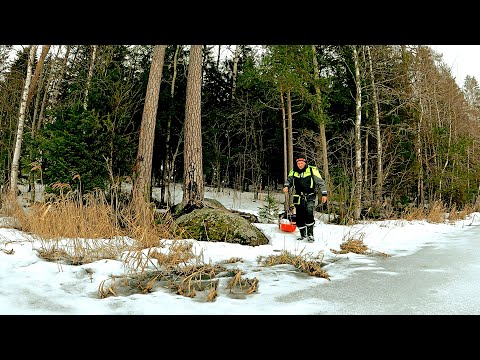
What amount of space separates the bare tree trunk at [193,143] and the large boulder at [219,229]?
5.32 ft

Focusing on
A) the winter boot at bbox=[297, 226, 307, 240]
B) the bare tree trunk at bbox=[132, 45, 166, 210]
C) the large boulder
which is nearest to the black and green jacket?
the winter boot at bbox=[297, 226, 307, 240]

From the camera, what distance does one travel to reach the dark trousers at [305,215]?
6.55 m

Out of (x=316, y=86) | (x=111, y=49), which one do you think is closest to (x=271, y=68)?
(x=316, y=86)

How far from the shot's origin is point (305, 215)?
6672 millimetres

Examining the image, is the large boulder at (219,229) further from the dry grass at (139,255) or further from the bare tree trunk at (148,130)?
the bare tree trunk at (148,130)

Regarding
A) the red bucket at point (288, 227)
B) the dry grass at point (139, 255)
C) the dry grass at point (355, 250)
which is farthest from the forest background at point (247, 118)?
the dry grass at point (355, 250)

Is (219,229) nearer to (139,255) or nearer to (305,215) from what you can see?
(305,215)

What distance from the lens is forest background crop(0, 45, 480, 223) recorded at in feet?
28.4

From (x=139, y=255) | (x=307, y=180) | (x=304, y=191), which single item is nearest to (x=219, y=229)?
(x=304, y=191)

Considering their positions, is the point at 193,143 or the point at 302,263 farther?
the point at 193,143

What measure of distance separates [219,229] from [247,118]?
12.9 metres
